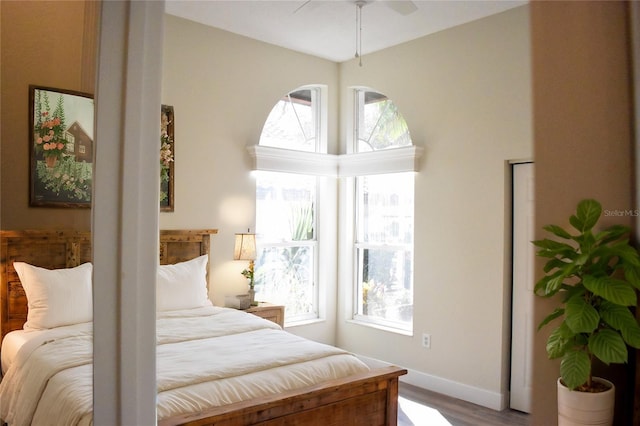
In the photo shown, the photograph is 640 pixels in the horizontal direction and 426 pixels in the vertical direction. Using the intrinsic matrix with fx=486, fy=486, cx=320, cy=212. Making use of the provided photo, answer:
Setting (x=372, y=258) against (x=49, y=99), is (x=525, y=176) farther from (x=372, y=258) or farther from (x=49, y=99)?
(x=49, y=99)

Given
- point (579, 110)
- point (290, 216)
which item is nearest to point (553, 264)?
point (579, 110)

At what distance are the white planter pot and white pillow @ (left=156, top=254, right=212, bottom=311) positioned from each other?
3244 mm

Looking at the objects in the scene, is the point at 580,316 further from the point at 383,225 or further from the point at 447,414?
the point at 383,225

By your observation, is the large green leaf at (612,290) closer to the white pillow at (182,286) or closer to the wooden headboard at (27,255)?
the wooden headboard at (27,255)

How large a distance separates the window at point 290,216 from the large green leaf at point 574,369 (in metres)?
4.26

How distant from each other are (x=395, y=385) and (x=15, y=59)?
2.41 meters

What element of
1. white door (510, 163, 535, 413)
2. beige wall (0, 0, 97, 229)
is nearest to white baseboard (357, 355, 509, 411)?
white door (510, 163, 535, 413)

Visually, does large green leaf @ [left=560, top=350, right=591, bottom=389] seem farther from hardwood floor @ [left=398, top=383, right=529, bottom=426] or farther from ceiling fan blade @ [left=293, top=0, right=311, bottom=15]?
ceiling fan blade @ [left=293, top=0, right=311, bottom=15]

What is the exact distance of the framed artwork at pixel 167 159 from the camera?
12.8 feet

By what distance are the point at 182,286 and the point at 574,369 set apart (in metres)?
3.44

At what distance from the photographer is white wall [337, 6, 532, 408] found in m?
3.68

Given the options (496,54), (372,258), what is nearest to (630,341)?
(496,54)

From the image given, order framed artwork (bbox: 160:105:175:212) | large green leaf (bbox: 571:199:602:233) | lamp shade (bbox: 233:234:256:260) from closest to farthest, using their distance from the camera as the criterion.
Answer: large green leaf (bbox: 571:199:602:233) → framed artwork (bbox: 160:105:175:212) → lamp shade (bbox: 233:234:256:260)

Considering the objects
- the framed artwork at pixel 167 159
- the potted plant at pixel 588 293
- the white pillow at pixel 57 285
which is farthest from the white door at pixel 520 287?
the potted plant at pixel 588 293
